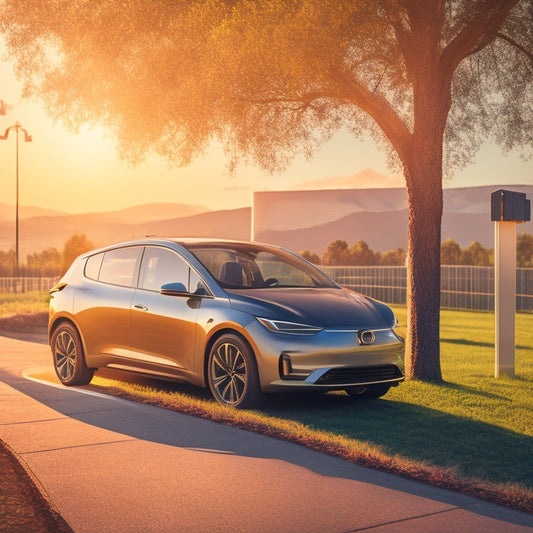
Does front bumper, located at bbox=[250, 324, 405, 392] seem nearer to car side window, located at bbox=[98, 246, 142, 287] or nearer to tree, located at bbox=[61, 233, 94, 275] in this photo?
car side window, located at bbox=[98, 246, 142, 287]

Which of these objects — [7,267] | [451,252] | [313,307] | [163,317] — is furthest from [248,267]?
[7,267]

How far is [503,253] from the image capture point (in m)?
12.2

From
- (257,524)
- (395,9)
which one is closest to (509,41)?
(395,9)

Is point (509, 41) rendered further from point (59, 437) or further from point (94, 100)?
point (59, 437)

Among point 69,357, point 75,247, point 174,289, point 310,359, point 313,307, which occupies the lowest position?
point 69,357

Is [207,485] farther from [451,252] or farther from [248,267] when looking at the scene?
[451,252]

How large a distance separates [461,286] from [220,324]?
76.1 ft

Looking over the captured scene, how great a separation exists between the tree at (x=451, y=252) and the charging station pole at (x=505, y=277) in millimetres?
31823

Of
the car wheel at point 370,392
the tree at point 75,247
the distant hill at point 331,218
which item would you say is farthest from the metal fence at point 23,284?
the car wheel at point 370,392

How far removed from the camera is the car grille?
8.30 meters

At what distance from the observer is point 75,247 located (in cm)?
3172

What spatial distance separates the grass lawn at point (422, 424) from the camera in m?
6.26

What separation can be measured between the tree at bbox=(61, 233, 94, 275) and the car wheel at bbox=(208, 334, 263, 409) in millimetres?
21494

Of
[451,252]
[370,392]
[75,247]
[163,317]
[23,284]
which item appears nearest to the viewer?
[163,317]
